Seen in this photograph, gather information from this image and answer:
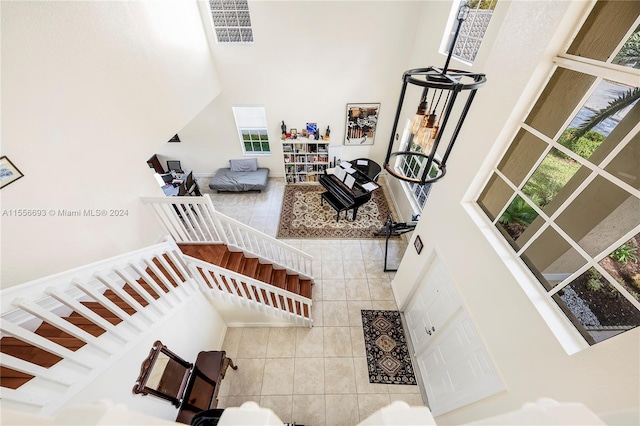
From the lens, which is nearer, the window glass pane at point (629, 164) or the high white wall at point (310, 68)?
the window glass pane at point (629, 164)

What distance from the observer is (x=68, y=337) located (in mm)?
1939

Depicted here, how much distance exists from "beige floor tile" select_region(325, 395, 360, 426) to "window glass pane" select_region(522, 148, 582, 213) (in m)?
3.03

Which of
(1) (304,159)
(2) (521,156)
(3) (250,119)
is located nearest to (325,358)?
(2) (521,156)

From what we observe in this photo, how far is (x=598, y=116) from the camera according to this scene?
139 cm

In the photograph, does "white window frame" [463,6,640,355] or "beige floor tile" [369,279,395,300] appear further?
"beige floor tile" [369,279,395,300]

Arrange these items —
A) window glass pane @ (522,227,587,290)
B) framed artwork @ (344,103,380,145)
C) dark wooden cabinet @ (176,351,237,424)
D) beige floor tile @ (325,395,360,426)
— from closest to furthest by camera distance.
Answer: window glass pane @ (522,227,587,290) → dark wooden cabinet @ (176,351,237,424) → beige floor tile @ (325,395,360,426) → framed artwork @ (344,103,380,145)

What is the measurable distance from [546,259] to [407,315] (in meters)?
2.42

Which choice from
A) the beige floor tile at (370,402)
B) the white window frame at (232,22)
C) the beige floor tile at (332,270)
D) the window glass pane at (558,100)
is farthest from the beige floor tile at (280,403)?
the white window frame at (232,22)

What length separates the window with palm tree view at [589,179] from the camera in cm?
124

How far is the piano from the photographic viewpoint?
5.19 m

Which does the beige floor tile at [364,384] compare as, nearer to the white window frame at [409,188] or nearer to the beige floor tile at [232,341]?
the beige floor tile at [232,341]

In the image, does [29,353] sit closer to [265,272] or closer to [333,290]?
[265,272]

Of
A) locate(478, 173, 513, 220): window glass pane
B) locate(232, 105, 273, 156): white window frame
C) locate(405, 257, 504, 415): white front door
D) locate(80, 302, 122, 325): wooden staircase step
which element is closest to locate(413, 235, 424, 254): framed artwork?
locate(405, 257, 504, 415): white front door

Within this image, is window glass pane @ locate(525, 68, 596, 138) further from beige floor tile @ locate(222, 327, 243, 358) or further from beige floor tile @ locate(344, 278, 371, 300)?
beige floor tile @ locate(222, 327, 243, 358)
